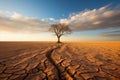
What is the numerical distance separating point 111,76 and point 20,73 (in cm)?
347

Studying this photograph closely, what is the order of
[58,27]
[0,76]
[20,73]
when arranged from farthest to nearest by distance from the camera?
[58,27]
[20,73]
[0,76]

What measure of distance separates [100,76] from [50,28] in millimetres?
28930

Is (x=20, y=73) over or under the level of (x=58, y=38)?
under

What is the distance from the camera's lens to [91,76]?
3.67 m

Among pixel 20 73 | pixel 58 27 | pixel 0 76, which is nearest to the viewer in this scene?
pixel 0 76

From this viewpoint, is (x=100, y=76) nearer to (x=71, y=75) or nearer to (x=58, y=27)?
(x=71, y=75)

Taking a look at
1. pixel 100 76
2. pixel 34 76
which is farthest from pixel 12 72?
pixel 100 76

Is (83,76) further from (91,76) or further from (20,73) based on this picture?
(20,73)

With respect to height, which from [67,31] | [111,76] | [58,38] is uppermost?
[67,31]

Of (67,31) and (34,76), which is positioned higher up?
(67,31)

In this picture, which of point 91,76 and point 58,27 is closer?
point 91,76

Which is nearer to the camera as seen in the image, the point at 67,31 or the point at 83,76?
the point at 83,76

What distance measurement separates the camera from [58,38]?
31266 mm

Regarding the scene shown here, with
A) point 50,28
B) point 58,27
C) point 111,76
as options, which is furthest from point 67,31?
point 111,76
